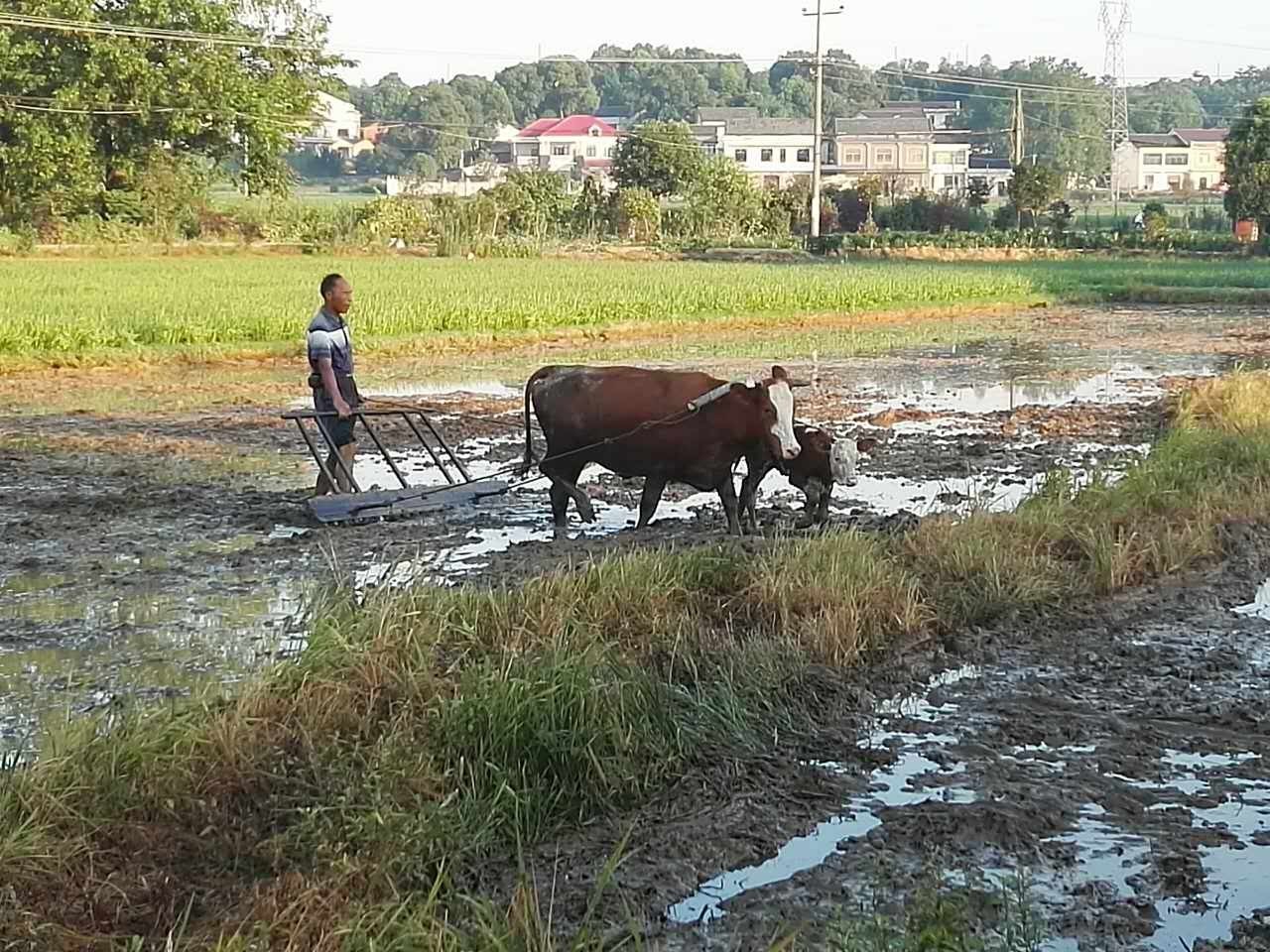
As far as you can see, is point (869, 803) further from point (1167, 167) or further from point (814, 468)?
point (1167, 167)

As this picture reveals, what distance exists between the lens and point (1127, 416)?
50.2ft

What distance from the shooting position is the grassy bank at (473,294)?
20.0 m

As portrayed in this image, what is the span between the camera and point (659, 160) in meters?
58.2

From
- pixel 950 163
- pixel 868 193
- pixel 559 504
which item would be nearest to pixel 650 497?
pixel 559 504

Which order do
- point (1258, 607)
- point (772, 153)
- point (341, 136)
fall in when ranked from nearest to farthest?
1. point (1258, 607)
2. point (772, 153)
3. point (341, 136)

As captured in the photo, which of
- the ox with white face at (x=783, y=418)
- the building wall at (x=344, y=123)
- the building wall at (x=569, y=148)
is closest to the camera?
the ox with white face at (x=783, y=418)

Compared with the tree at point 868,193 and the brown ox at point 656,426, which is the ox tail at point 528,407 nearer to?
the brown ox at point 656,426

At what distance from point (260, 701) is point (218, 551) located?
3.82 metres

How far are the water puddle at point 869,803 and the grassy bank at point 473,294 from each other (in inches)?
560

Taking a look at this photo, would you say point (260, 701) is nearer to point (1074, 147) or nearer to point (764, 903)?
point (764, 903)

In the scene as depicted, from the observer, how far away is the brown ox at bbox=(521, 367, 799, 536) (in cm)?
907

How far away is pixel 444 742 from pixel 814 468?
4.64 meters

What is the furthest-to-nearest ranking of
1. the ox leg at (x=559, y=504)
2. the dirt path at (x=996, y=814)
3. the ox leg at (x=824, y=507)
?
the ox leg at (x=559, y=504) → the ox leg at (x=824, y=507) → the dirt path at (x=996, y=814)

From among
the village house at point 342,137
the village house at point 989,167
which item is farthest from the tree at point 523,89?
the village house at point 989,167
